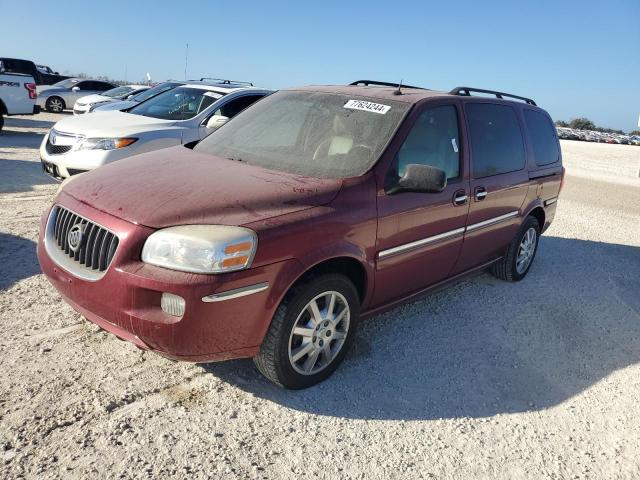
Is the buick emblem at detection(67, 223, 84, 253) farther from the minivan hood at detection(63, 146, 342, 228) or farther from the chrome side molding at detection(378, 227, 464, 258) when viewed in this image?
the chrome side molding at detection(378, 227, 464, 258)

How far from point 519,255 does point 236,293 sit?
3.81 m

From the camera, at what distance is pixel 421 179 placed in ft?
11.2

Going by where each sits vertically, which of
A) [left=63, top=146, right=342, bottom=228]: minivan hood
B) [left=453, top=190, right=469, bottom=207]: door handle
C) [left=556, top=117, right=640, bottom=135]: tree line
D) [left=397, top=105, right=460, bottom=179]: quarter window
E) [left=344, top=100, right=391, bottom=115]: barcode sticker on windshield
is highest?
[left=344, top=100, right=391, bottom=115]: barcode sticker on windshield

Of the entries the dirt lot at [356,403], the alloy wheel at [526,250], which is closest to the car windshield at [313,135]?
the dirt lot at [356,403]

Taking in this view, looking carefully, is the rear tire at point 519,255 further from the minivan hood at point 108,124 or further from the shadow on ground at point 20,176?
the shadow on ground at point 20,176

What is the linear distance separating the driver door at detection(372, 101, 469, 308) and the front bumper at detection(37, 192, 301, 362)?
899mm

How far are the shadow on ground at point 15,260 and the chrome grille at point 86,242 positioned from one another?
4.58 ft

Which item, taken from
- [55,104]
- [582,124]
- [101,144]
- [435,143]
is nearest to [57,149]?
[101,144]

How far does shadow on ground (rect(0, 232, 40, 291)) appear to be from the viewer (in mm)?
4336

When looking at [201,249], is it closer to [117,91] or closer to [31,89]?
[31,89]

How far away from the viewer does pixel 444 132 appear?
4078 mm

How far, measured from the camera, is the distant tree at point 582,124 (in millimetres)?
74500

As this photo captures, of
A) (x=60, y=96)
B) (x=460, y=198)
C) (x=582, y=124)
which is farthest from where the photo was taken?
(x=582, y=124)

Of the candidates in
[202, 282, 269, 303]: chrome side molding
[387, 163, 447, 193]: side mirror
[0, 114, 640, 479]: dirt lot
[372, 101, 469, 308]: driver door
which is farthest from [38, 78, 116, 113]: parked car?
[202, 282, 269, 303]: chrome side molding
